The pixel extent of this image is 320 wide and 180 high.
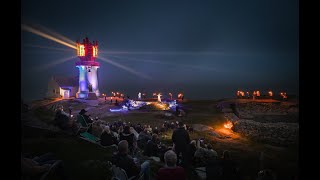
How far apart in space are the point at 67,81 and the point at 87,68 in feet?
10.9

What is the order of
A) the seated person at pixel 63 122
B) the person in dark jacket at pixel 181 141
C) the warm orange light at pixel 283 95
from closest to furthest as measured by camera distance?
the person in dark jacket at pixel 181 141 < the seated person at pixel 63 122 < the warm orange light at pixel 283 95

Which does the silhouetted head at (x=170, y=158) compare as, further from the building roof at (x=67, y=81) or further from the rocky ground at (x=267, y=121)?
the building roof at (x=67, y=81)

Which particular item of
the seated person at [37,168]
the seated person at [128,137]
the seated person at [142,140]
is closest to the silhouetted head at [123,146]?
the seated person at [37,168]

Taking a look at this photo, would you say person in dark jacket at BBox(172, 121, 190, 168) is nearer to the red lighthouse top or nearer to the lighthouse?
the lighthouse

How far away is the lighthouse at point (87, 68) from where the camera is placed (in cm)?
3172

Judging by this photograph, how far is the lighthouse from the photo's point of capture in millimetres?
31719

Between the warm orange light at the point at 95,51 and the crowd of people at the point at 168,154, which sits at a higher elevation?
the warm orange light at the point at 95,51

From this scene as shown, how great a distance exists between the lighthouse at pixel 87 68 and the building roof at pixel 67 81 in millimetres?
1702

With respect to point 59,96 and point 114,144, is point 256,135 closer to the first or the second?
point 114,144

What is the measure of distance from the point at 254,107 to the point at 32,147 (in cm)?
1636

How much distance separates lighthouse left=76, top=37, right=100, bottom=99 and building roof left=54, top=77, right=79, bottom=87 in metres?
1.70

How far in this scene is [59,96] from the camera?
32312mm

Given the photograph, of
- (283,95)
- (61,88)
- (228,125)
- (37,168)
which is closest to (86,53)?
(61,88)

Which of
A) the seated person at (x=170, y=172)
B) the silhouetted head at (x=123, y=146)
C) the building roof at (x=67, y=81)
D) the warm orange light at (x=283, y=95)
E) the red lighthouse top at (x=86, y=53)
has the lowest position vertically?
the seated person at (x=170, y=172)
